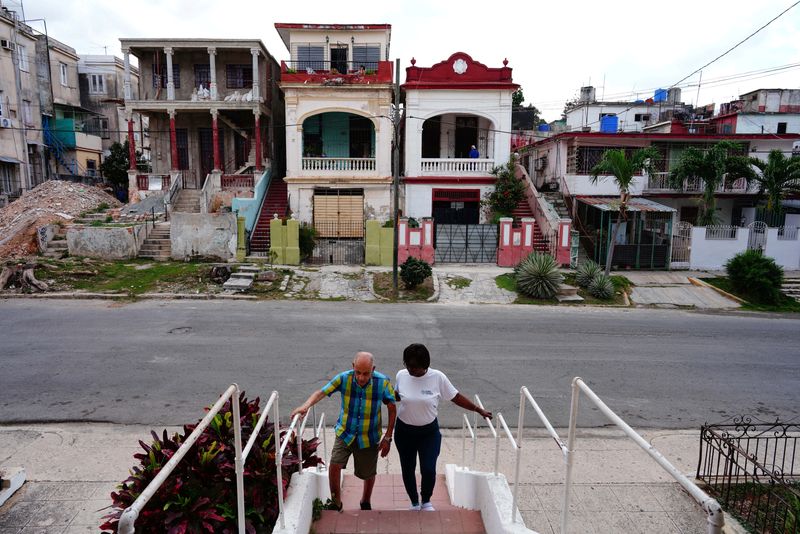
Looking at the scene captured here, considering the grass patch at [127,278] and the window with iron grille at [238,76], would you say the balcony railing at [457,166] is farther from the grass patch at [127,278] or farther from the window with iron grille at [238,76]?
the grass patch at [127,278]

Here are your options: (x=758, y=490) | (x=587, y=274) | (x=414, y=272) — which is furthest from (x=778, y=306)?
(x=758, y=490)

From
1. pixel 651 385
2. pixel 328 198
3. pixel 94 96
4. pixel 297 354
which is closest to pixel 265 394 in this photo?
pixel 297 354

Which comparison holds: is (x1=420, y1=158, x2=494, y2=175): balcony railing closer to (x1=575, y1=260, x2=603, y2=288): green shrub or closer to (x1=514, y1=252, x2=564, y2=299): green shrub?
(x1=575, y1=260, x2=603, y2=288): green shrub

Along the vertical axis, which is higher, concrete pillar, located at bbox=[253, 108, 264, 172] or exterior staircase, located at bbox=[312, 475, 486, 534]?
concrete pillar, located at bbox=[253, 108, 264, 172]

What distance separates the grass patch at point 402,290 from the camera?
54.3ft

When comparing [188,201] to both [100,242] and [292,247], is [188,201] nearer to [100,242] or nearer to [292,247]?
[100,242]

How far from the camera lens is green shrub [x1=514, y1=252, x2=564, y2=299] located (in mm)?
16703

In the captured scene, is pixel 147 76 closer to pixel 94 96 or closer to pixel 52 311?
pixel 94 96

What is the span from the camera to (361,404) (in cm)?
466

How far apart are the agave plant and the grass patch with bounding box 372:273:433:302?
5.07 meters

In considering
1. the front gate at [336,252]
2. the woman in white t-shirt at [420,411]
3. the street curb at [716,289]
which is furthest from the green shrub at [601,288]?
the woman in white t-shirt at [420,411]

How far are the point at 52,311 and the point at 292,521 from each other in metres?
12.8

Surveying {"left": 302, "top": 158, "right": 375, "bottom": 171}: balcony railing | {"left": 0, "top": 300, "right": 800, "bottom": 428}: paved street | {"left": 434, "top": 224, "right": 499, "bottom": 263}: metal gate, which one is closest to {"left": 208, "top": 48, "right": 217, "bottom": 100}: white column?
{"left": 302, "top": 158, "right": 375, "bottom": 171}: balcony railing

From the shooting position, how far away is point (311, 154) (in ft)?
84.4
